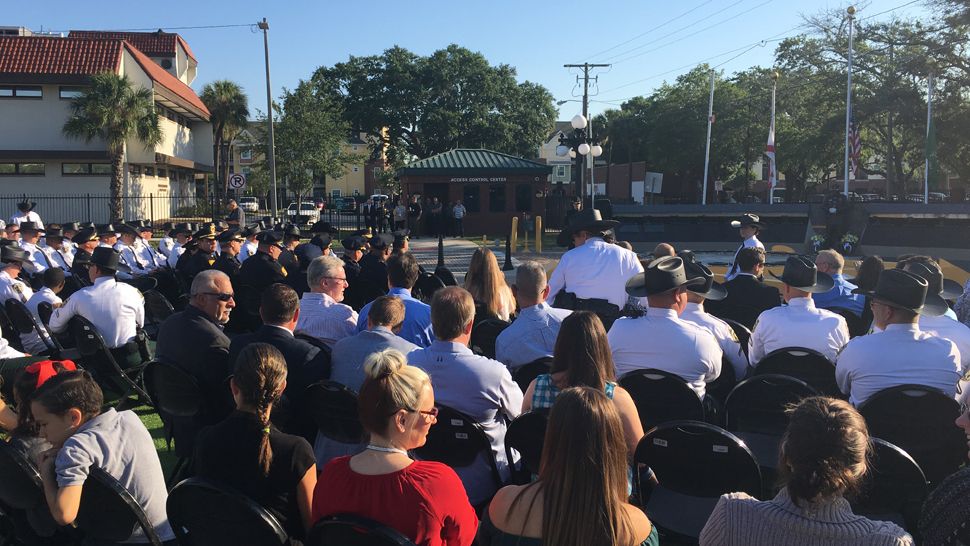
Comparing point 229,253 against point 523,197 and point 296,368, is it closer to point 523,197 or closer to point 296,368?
point 296,368

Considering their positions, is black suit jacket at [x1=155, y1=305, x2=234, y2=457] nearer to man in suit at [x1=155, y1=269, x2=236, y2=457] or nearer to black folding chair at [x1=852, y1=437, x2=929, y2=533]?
man in suit at [x1=155, y1=269, x2=236, y2=457]

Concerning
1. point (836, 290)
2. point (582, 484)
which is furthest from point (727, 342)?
point (582, 484)

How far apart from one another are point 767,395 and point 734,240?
19590 mm

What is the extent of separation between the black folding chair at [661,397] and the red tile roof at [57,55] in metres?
33.6

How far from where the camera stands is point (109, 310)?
22.5ft

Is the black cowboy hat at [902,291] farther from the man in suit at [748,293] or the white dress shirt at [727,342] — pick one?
the man in suit at [748,293]

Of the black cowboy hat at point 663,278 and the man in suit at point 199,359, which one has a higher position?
the black cowboy hat at point 663,278

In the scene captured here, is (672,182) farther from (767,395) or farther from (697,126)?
(767,395)

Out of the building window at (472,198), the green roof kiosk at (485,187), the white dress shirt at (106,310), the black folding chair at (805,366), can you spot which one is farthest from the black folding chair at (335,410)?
the building window at (472,198)

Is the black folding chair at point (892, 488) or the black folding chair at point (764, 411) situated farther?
the black folding chair at point (764, 411)

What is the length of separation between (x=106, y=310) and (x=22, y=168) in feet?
104

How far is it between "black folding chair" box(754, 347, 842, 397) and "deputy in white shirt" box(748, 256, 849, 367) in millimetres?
199

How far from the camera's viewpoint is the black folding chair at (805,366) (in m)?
4.75

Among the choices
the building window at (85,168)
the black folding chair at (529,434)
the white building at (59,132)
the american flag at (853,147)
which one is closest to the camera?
the black folding chair at (529,434)
